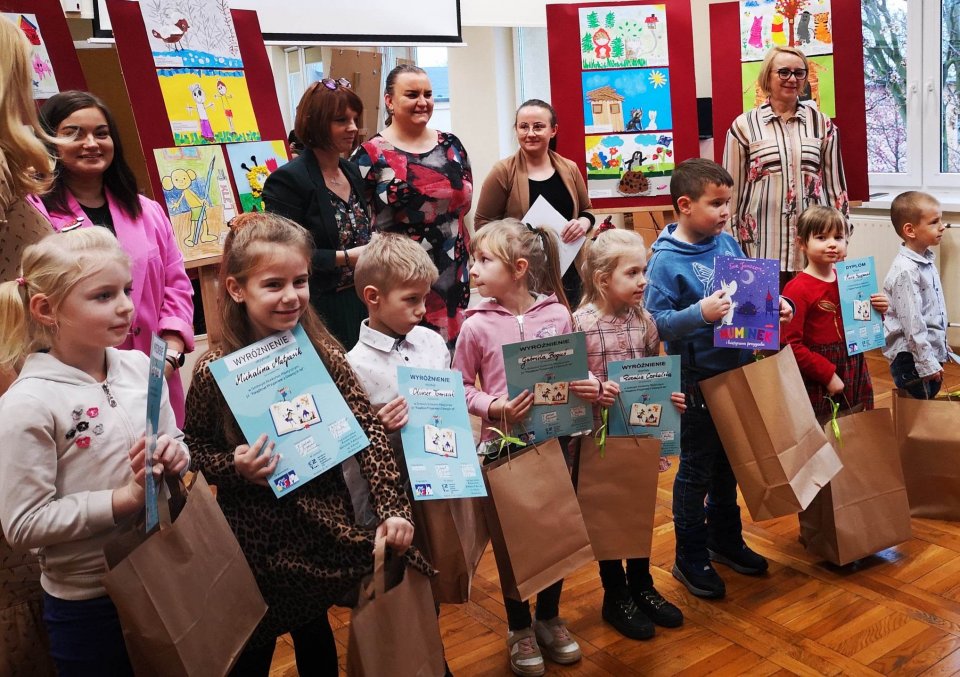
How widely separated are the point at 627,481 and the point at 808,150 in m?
2.01

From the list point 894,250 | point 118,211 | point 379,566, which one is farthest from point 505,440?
point 894,250

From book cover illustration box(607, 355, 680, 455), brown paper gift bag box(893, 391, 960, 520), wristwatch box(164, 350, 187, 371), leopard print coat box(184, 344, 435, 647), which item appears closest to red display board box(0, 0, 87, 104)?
wristwatch box(164, 350, 187, 371)

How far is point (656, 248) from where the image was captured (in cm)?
246

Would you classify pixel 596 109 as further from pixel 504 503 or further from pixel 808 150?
pixel 504 503

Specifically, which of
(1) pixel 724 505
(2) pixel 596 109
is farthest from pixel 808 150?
(1) pixel 724 505

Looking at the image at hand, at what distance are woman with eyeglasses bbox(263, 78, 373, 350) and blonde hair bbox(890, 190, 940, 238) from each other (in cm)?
197

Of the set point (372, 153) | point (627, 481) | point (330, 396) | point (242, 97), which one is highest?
point (242, 97)

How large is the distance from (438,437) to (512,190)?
1648mm

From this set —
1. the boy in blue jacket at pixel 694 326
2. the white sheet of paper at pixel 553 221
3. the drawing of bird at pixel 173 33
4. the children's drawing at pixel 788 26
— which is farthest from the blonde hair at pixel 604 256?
the children's drawing at pixel 788 26

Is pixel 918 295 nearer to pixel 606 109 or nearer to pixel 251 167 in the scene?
pixel 606 109

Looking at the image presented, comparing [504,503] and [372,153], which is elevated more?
[372,153]

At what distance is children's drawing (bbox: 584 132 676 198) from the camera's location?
12.9ft

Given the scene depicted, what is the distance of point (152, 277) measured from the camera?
88.9 inches

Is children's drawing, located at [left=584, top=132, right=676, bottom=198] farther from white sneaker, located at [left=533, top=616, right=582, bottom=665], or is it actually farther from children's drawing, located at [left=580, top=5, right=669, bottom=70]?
white sneaker, located at [left=533, top=616, right=582, bottom=665]
